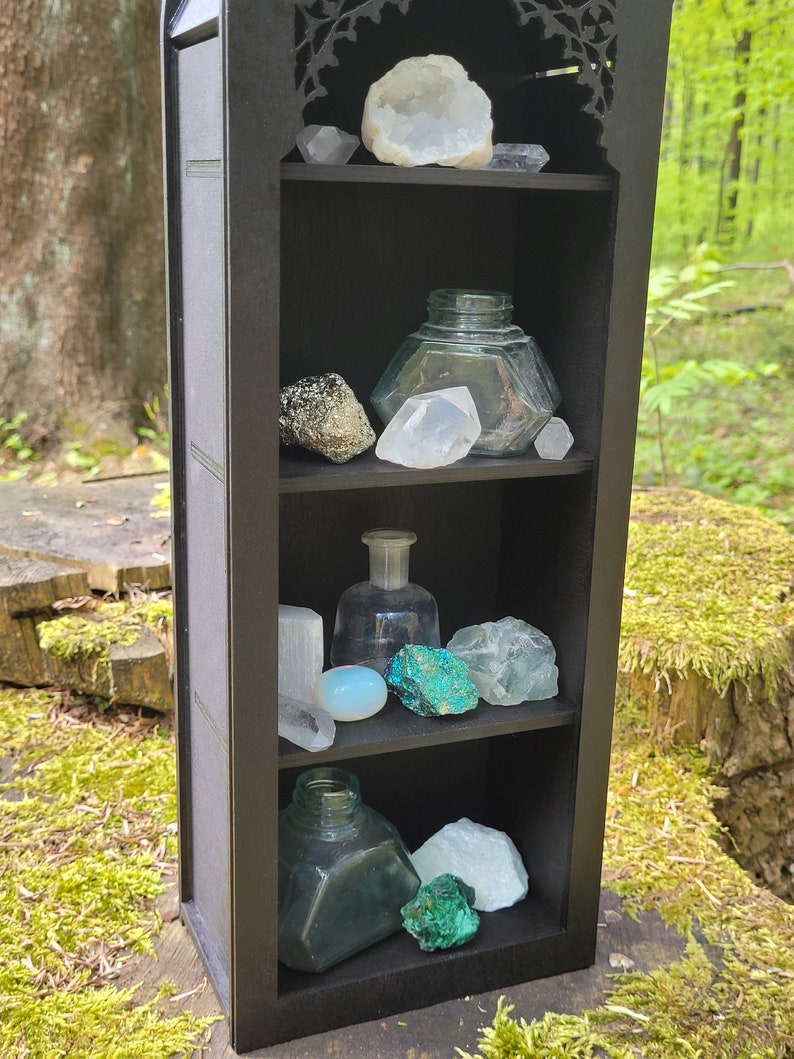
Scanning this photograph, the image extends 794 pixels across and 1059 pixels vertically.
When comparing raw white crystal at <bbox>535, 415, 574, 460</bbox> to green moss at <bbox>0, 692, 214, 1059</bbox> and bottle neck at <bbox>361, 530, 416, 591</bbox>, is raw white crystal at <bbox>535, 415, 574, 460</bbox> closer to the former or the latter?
bottle neck at <bbox>361, 530, 416, 591</bbox>

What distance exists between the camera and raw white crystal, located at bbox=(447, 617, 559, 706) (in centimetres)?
170

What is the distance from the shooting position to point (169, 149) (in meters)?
1.55

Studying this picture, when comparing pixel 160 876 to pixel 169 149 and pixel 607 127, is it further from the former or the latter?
pixel 607 127

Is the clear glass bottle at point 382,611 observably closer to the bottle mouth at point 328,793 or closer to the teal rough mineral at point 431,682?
the teal rough mineral at point 431,682

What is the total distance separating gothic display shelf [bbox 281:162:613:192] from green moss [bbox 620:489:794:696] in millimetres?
1282

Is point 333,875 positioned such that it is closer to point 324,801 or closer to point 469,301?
point 324,801

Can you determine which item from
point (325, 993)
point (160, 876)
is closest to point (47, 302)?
point (160, 876)

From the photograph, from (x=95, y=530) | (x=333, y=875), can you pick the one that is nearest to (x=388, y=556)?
(x=333, y=875)

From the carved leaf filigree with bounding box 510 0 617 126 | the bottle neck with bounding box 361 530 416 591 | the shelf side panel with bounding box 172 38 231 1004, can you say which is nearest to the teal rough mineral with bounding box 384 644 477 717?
the bottle neck with bounding box 361 530 416 591

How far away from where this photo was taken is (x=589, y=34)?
1431mm

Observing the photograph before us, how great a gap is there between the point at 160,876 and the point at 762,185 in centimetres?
674

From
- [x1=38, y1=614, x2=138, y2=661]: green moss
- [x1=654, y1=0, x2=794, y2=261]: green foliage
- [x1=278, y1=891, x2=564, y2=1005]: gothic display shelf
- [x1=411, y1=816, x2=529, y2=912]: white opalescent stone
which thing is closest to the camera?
[x1=278, y1=891, x2=564, y2=1005]: gothic display shelf

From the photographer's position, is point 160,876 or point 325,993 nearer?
point 325,993

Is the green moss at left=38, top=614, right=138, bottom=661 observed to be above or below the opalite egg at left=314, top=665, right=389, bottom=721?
below
